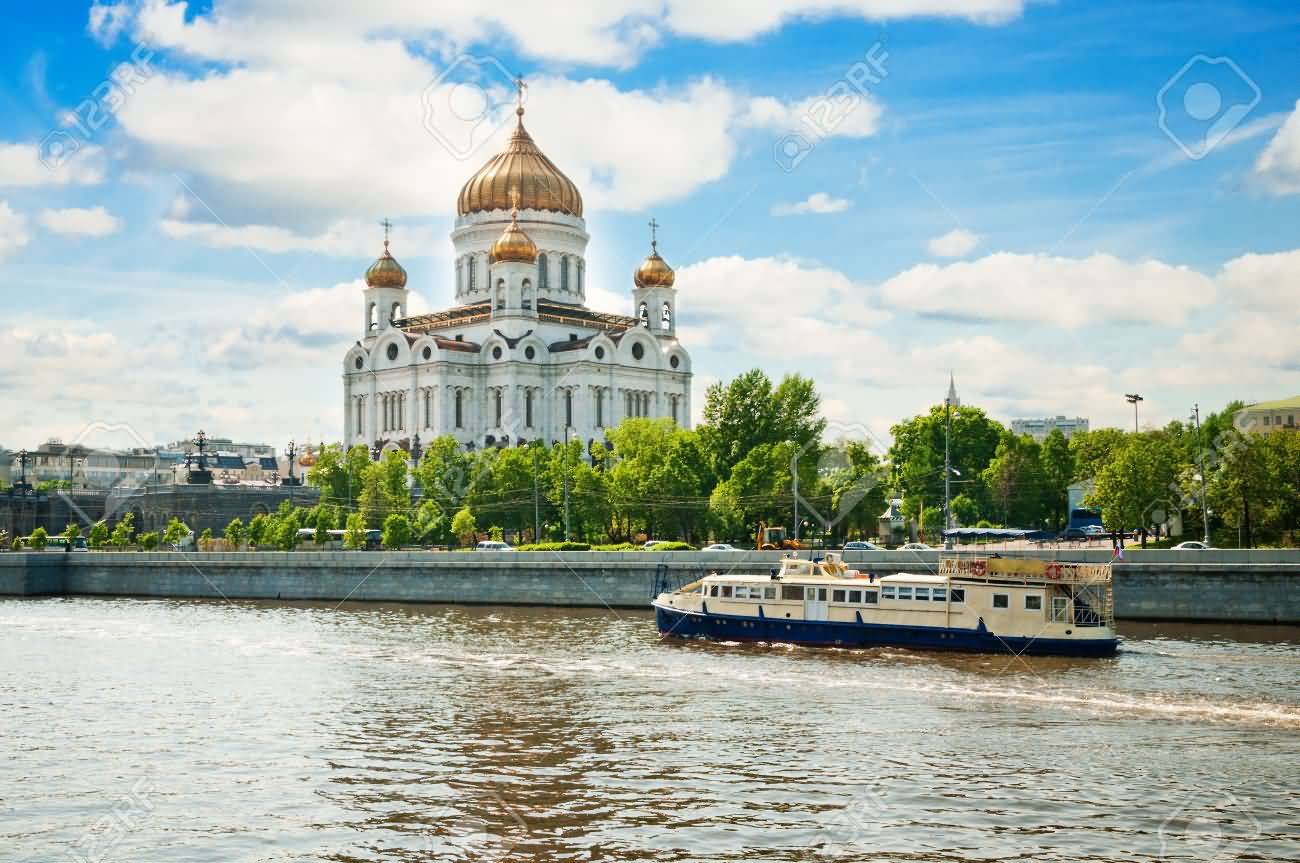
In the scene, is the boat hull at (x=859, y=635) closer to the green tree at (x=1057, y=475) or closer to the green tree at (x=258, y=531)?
the green tree at (x=1057, y=475)

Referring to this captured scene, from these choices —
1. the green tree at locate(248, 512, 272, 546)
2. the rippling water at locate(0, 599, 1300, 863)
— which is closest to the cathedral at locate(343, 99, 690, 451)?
the green tree at locate(248, 512, 272, 546)

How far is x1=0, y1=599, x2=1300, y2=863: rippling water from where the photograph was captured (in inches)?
789

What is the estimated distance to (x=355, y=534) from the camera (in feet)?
283

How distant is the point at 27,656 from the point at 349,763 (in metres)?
Answer: 22.8

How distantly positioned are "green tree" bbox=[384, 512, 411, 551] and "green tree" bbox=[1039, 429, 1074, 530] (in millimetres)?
36659

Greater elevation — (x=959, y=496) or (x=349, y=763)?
(x=959, y=496)

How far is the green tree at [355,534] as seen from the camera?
86.2m

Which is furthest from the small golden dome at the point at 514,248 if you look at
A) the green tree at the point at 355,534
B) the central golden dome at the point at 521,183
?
the green tree at the point at 355,534

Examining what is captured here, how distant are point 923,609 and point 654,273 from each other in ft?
260

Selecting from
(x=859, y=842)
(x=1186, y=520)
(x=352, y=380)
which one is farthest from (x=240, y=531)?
(x=859, y=842)

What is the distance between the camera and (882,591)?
42938 millimetres

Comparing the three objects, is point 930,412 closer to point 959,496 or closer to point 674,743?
point 959,496

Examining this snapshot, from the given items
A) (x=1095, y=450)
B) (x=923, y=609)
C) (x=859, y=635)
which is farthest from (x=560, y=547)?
(x=1095, y=450)

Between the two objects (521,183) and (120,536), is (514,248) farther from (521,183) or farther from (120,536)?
(120,536)
